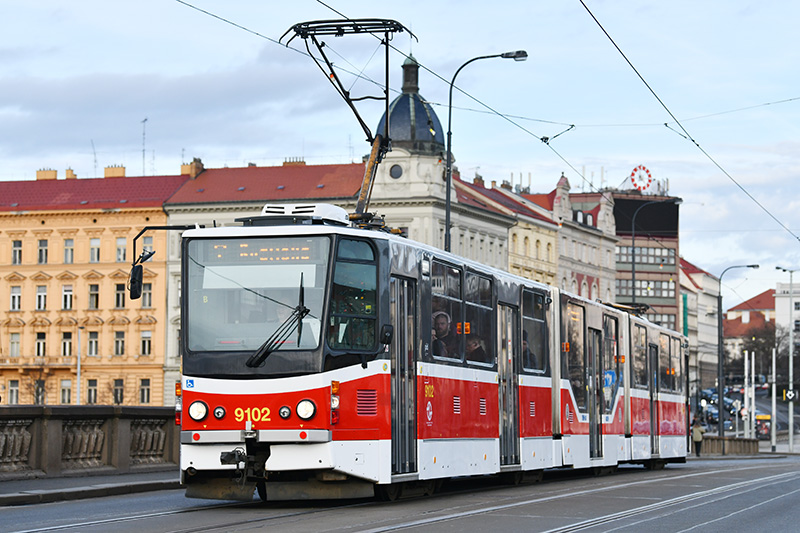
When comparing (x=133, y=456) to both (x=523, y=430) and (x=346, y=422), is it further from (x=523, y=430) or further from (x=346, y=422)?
(x=346, y=422)

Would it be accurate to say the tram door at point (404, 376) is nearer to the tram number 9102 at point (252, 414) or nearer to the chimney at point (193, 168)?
the tram number 9102 at point (252, 414)

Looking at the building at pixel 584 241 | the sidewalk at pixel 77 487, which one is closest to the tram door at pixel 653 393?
the sidewalk at pixel 77 487

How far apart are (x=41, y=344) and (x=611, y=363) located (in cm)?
7575

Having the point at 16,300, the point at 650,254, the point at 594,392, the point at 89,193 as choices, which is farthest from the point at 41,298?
the point at 594,392

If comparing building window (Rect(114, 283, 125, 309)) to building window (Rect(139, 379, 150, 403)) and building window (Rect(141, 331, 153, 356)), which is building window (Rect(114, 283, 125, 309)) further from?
building window (Rect(139, 379, 150, 403))

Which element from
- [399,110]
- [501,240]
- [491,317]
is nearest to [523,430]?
[491,317]

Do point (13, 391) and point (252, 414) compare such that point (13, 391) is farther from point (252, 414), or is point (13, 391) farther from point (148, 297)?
point (252, 414)

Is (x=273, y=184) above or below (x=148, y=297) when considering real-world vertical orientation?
above

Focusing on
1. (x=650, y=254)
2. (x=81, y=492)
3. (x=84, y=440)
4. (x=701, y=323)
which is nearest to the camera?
(x=81, y=492)

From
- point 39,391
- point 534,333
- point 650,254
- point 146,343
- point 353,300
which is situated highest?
point 650,254

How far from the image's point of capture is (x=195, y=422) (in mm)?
16547

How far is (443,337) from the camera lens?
62.2 feet

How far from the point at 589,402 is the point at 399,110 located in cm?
6806

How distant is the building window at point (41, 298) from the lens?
9988cm
